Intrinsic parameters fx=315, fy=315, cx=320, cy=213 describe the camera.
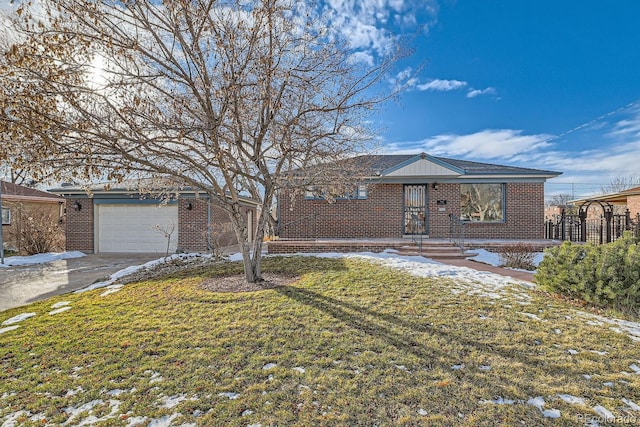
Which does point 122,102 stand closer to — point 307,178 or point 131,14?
point 131,14

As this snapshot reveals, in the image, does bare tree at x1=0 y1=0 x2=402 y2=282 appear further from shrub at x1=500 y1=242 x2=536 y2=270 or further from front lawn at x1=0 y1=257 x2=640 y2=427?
shrub at x1=500 y1=242 x2=536 y2=270

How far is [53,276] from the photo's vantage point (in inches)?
364

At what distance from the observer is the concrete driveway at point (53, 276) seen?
281 inches

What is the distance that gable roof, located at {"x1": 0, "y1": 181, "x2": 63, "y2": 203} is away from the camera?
15833mm

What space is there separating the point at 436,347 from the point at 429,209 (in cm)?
988

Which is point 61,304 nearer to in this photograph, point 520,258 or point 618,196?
point 520,258

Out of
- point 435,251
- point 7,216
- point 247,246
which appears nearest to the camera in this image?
point 247,246

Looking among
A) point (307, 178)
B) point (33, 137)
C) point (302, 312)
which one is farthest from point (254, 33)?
point (302, 312)

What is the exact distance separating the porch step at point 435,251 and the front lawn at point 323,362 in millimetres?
4376

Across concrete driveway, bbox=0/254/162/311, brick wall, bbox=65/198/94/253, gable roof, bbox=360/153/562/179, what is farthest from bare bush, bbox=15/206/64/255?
gable roof, bbox=360/153/562/179

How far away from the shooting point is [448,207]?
1277 centimetres

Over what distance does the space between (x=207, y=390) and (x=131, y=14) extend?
5.65 m

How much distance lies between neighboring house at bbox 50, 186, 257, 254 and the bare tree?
296 inches

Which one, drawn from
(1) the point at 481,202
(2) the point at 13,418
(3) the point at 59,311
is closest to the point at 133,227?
(3) the point at 59,311
